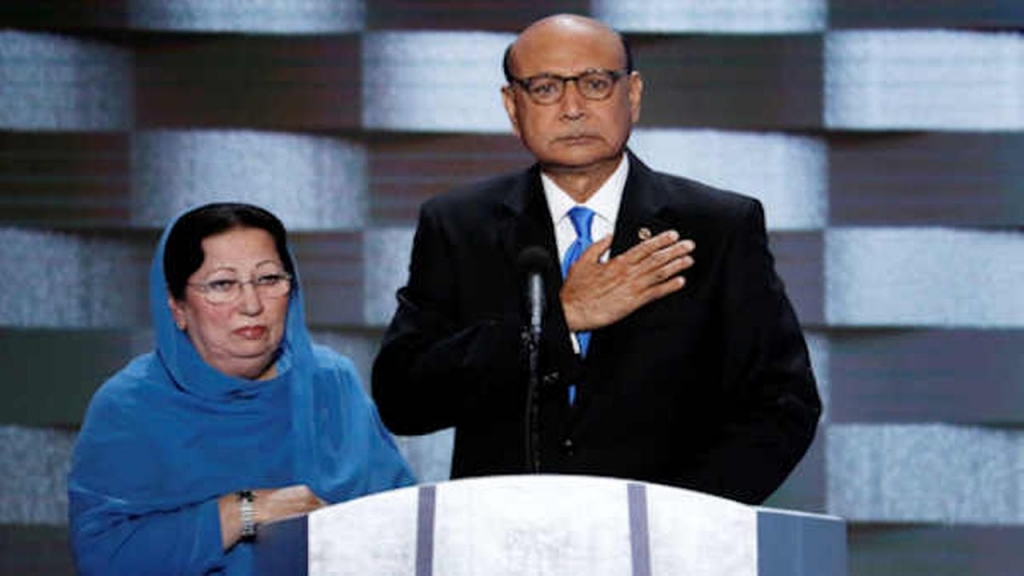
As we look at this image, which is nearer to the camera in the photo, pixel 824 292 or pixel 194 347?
pixel 194 347

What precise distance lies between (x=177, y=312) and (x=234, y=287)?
0.12 meters

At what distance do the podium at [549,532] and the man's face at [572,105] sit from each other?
793 millimetres

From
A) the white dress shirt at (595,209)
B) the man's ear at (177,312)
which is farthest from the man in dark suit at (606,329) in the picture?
the man's ear at (177,312)

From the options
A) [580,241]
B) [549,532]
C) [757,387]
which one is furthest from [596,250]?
[549,532]

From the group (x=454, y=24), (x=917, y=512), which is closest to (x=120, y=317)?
(x=454, y=24)

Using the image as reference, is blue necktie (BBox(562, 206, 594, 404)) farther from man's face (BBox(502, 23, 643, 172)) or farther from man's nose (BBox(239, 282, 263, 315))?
man's nose (BBox(239, 282, 263, 315))

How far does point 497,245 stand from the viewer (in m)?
2.43

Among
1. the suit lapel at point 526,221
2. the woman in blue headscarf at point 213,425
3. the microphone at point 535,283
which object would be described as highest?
the suit lapel at point 526,221

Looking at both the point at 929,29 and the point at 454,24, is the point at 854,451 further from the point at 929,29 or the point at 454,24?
the point at 454,24

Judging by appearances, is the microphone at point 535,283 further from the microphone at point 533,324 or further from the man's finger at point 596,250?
the man's finger at point 596,250

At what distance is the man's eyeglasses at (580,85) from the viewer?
2.35m

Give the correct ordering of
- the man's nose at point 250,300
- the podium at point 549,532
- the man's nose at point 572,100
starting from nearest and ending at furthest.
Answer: the podium at point 549,532 < the man's nose at point 572,100 < the man's nose at point 250,300

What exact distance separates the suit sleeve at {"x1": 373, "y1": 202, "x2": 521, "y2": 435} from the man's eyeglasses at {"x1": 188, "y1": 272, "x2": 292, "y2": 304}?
19 cm

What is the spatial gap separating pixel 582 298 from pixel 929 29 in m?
1.76
